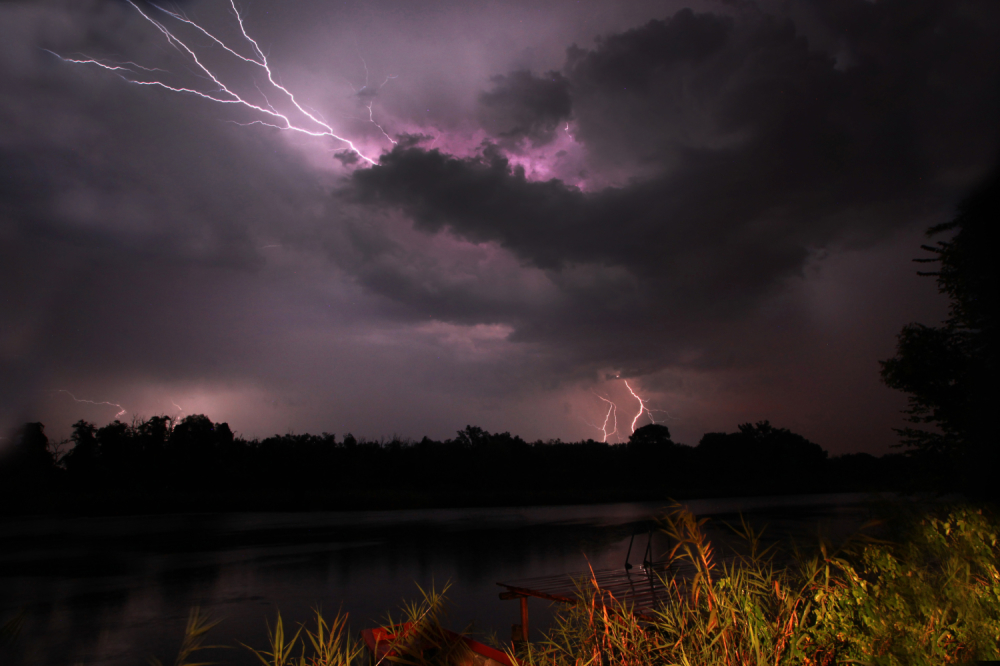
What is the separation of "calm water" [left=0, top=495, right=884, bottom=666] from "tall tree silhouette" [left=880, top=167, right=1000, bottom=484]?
338 cm

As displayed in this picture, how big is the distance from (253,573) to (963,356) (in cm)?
1993

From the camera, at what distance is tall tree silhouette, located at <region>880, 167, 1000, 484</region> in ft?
41.1

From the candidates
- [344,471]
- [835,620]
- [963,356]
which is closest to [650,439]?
[344,471]

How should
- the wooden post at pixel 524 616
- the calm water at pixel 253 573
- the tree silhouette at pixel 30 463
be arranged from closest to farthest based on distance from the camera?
the wooden post at pixel 524 616 < the calm water at pixel 253 573 < the tree silhouette at pixel 30 463

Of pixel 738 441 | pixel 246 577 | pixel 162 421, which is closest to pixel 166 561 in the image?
pixel 246 577

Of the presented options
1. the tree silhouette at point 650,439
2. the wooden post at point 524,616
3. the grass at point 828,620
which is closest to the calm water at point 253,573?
the grass at point 828,620

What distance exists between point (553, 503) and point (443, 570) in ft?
129

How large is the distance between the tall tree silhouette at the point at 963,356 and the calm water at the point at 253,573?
338 cm

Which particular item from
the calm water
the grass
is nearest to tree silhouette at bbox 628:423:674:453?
the calm water

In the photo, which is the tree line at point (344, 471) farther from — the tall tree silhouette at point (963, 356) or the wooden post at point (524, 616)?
the wooden post at point (524, 616)

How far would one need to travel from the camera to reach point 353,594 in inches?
560

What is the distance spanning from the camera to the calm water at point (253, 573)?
35.4ft

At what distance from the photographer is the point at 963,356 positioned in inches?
536

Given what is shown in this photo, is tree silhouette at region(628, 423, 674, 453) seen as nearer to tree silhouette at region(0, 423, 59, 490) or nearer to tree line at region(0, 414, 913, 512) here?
tree line at region(0, 414, 913, 512)
